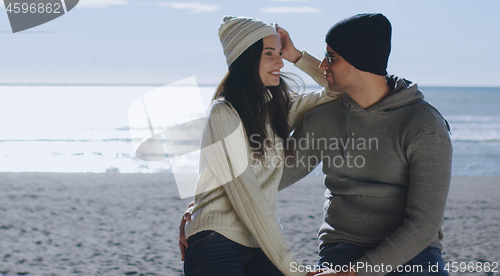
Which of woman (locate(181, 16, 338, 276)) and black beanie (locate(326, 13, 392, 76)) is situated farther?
black beanie (locate(326, 13, 392, 76))

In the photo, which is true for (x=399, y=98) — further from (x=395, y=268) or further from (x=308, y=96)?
(x=395, y=268)

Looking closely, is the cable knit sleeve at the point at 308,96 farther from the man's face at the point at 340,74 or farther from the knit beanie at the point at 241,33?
the knit beanie at the point at 241,33

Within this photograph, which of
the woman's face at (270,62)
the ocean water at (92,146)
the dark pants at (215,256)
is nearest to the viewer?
the dark pants at (215,256)

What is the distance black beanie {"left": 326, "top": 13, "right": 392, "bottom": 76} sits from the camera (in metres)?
1.81

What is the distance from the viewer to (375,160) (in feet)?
6.11

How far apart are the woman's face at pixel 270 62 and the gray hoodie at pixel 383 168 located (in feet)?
0.98

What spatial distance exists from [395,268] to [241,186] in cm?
70

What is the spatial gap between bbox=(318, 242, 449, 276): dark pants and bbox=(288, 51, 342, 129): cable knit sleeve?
638mm

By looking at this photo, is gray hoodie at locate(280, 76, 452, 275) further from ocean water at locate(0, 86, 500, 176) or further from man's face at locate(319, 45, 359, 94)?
ocean water at locate(0, 86, 500, 176)

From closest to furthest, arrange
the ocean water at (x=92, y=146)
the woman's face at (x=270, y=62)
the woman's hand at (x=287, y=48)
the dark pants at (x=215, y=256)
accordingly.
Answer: the dark pants at (x=215, y=256) < the woman's face at (x=270, y=62) < the woman's hand at (x=287, y=48) < the ocean water at (x=92, y=146)

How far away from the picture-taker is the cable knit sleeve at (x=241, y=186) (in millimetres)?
1667

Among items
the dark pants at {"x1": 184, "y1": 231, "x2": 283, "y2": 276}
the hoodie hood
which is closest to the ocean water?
the hoodie hood

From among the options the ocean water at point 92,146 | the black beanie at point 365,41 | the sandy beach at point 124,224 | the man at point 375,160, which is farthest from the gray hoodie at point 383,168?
the ocean water at point 92,146

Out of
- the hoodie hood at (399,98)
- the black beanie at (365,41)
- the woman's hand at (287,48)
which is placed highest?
the black beanie at (365,41)
